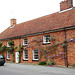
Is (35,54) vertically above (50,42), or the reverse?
(50,42)

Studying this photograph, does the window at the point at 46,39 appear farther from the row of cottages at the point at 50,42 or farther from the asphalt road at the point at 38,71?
the asphalt road at the point at 38,71

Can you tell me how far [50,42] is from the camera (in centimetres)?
1839

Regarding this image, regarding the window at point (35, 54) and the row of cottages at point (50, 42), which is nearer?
the row of cottages at point (50, 42)

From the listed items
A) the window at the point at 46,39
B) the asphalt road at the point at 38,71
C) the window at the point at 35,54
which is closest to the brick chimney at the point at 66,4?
the window at the point at 46,39

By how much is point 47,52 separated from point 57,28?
354 cm

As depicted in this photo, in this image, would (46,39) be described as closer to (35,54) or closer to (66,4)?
(35,54)

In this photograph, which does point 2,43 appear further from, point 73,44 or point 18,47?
point 73,44

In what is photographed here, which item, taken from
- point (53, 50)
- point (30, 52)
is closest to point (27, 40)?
point (30, 52)

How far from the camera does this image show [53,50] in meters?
17.9

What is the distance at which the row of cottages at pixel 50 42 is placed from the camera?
1648cm

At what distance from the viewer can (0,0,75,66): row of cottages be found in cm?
1648

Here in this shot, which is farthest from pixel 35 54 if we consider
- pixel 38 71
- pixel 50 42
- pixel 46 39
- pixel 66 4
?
pixel 66 4

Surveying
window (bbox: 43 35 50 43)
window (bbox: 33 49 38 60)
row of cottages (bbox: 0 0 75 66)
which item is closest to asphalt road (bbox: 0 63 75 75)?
row of cottages (bbox: 0 0 75 66)

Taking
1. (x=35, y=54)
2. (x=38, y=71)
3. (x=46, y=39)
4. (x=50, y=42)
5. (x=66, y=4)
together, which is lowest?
(x=38, y=71)
